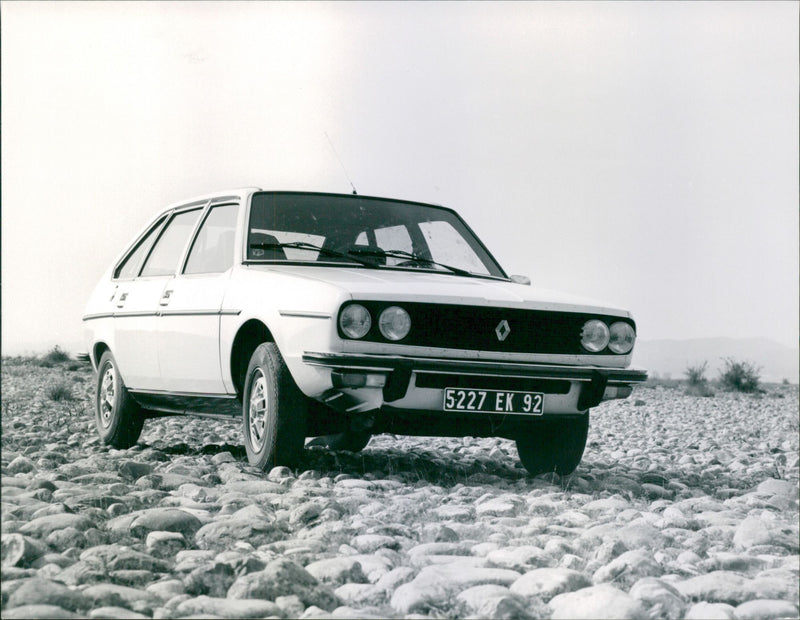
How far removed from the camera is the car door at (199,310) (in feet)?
21.2

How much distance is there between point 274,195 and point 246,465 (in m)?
1.76

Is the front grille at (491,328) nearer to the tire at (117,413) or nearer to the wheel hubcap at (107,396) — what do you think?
the tire at (117,413)

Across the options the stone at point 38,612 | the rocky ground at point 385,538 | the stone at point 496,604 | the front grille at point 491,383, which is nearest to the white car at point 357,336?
the front grille at point 491,383

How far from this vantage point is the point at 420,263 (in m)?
6.69

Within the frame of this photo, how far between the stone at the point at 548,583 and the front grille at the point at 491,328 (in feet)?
7.05

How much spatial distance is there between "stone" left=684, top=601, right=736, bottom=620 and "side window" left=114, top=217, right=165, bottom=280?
574 centimetres

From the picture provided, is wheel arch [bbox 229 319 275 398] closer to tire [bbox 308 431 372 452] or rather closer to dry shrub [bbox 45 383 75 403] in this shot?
A: tire [bbox 308 431 372 452]

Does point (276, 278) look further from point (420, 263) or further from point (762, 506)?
point (762, 506)

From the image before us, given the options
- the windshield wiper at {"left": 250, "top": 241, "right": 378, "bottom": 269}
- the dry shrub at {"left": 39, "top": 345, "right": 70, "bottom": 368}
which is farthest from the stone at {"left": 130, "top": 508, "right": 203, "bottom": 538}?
the dry shrub at {"left": 39, "top": 345, "right": 70, "bottom": 368}

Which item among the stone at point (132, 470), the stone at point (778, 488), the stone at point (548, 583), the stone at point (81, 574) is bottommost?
the stone at point (132, 470)

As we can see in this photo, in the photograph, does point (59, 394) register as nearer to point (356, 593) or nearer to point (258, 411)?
point (258, 411)

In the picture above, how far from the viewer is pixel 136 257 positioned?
834cm

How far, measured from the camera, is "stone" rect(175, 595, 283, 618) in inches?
117

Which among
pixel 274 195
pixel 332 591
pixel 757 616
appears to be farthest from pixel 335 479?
pixel 757 616
